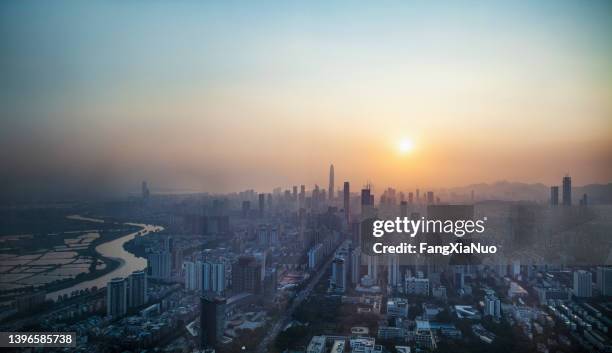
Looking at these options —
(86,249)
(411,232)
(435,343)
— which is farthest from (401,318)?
(86,249)

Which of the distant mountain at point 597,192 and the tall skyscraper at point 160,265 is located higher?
the distant mountain at point 597,192

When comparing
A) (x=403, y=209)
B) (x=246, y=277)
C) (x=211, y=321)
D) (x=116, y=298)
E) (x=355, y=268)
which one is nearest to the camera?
(x=211, y=321)

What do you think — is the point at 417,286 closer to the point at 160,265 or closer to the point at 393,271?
the point at 393,271

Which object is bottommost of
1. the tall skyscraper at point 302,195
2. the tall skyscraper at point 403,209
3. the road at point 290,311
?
the road at point 290,311

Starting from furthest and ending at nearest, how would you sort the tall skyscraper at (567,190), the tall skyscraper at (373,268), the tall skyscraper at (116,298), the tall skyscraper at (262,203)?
the tall skyscraper at (262,203) < the tall skyscraper at (373,268) < the tall skyscraper at (567,190) < the tall skyscraper at (116,298)

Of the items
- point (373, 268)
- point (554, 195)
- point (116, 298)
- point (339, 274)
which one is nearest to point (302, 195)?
point (339, 274)

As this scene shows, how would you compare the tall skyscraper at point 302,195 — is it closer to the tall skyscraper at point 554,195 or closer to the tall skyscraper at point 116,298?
the tall skyscraper at point 116,298

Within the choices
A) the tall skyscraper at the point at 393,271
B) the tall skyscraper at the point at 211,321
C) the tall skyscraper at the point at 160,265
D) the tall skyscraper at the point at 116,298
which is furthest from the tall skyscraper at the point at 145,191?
the tall skyscraper at the point at 393,271

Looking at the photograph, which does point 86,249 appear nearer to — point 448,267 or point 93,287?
point 93,287
